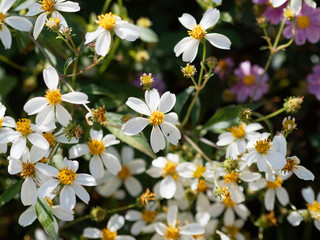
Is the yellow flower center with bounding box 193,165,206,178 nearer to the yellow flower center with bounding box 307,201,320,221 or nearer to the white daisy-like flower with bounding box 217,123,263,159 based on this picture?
the white daisy-like flower with bounding box 217,123,263,159

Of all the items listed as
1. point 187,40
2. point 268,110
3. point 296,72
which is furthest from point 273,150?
point 268,110

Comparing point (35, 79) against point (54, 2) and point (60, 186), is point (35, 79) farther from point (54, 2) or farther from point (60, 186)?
point (60, 186)

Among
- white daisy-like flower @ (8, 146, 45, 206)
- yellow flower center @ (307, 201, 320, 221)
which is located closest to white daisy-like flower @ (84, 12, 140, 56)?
white daisy-like flower @ (8, 146, 45, 206)

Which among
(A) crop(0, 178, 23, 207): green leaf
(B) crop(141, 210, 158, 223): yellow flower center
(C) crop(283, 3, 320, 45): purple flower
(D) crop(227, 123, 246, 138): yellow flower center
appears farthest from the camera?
(C) crop(283, 3, 320, 45): purple flower

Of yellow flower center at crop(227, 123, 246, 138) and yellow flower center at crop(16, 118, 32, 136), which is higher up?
yellow flower center at crop(16, 118, 32, 136)

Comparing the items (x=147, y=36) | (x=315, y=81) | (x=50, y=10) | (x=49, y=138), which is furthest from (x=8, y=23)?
(x=315, y=81)

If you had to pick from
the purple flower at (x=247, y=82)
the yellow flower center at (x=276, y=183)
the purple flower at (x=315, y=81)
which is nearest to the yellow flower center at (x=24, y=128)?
the yellow flower center at (x=276, y=183)
